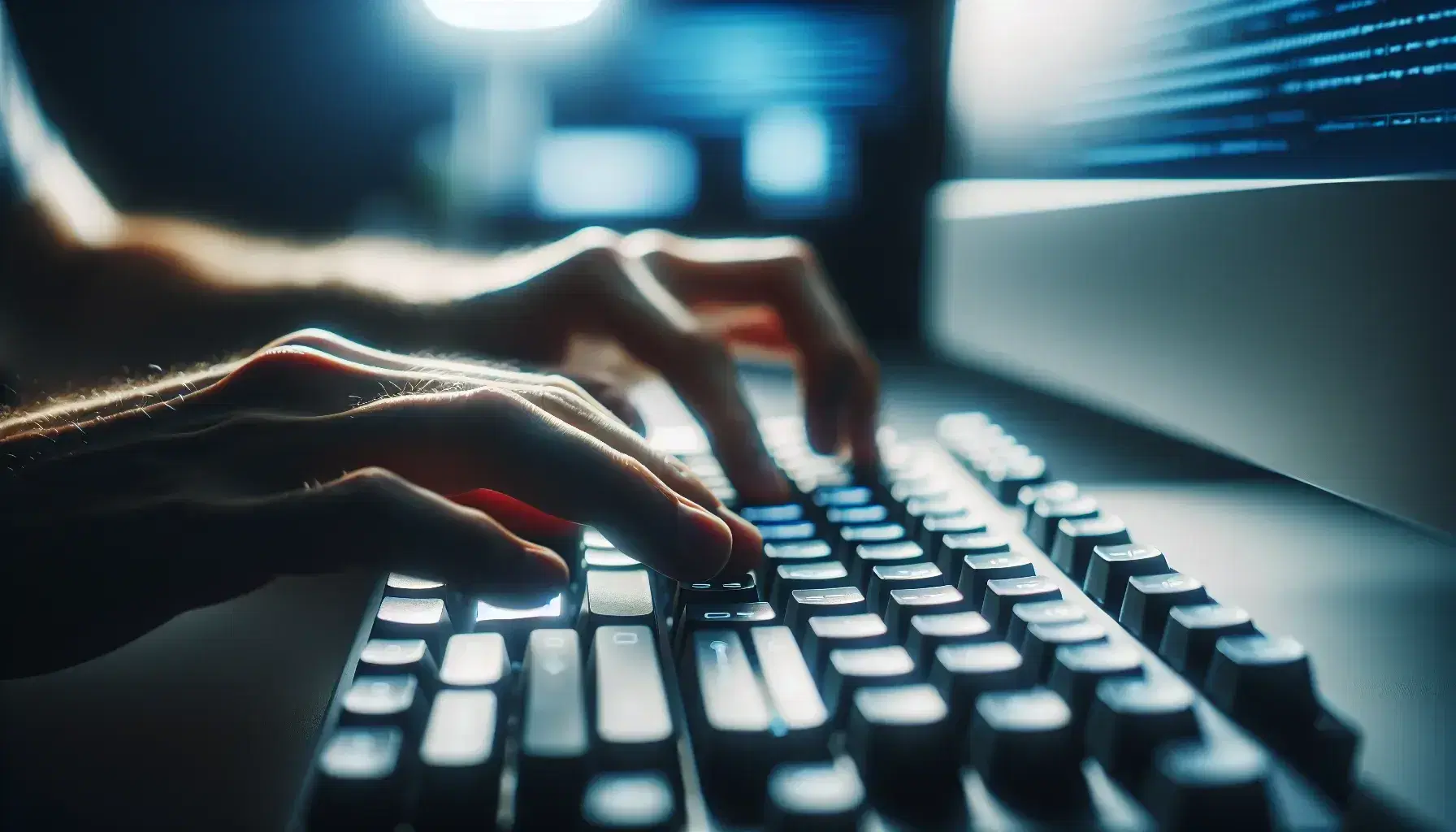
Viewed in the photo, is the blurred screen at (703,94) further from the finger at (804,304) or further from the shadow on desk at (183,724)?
the shadow on desk at (183,724)

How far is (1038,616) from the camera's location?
0.33 meters

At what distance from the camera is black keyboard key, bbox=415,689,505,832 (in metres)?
0.25

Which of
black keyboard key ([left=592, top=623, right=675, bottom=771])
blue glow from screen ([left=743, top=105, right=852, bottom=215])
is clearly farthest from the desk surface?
blue glow from screen ([left=743, top=105, right=852, bottom=215])

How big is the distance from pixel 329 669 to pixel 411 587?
7cm

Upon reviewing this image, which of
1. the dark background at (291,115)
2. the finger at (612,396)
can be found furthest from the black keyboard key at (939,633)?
the dark background at (291,115)

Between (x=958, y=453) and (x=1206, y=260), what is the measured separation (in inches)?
7.4

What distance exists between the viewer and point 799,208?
4.45 ft

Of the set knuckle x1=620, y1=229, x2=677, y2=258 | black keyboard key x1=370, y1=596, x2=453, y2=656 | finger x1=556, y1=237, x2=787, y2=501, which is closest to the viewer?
black keyboard key x1=370, y1=596, x2=453, y2=656

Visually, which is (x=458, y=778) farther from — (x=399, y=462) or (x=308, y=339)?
(x=308, y=339)

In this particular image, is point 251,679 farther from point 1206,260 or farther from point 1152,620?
point 1206,260

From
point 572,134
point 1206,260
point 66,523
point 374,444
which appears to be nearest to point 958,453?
point 1206,260

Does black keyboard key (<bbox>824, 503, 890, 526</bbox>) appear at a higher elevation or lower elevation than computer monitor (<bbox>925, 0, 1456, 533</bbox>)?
lower

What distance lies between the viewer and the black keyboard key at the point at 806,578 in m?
0.39

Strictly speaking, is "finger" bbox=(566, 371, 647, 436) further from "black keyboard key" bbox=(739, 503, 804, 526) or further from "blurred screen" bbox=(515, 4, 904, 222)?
"blurred screen" bbox=(515, 4, 904, 222)
